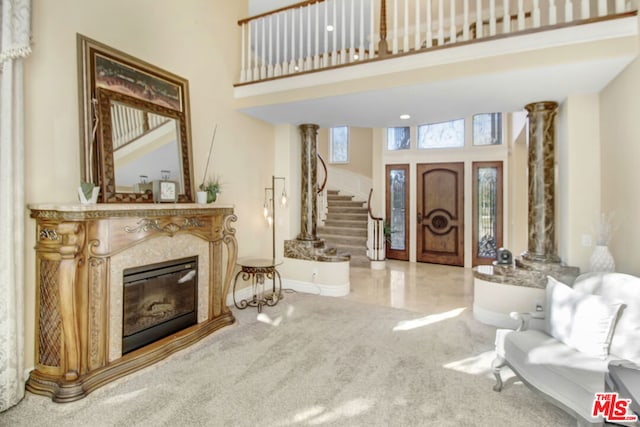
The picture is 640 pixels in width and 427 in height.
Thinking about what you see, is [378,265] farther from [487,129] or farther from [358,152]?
[358,152]

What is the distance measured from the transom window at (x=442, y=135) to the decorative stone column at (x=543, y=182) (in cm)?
325

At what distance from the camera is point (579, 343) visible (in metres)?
2.09

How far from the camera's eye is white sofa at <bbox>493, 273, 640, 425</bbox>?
1.85 m

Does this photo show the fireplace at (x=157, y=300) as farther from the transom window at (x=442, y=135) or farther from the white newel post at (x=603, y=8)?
the transom window at (x=442, y=135)

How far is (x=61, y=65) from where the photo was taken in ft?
8.47

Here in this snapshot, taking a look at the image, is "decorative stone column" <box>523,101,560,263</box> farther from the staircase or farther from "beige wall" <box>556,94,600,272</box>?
the staircase

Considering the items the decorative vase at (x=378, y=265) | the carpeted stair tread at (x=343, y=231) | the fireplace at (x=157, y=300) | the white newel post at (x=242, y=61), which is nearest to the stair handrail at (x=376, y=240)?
the decorative vase at (x=378, y=265)

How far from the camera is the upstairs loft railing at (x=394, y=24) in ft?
9.64

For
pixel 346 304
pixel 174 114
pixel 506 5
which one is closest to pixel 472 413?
pixel 346 304

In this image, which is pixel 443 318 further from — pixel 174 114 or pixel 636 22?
pixel 174 114

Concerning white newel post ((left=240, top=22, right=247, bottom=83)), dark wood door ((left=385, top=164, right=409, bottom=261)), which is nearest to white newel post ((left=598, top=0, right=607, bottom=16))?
white newel post ((left=240, top=22, right=247, bottom=83))

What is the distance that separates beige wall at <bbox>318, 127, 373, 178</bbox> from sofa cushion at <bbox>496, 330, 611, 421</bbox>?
752 centimetres

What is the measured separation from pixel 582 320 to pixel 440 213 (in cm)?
503

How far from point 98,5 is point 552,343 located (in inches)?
175
